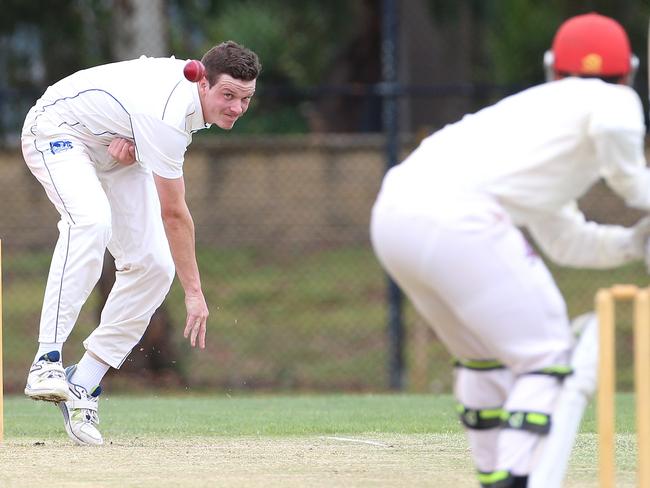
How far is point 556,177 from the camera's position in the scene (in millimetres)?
4199

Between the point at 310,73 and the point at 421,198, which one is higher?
the point at 421,198

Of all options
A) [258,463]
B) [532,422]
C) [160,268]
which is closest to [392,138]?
[160,268]

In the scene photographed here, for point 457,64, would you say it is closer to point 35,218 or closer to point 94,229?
point 35,218

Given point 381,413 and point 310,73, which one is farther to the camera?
point 310,73

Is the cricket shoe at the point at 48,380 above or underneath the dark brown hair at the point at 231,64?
underneath

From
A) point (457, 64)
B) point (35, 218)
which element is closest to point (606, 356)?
point (35, 218)

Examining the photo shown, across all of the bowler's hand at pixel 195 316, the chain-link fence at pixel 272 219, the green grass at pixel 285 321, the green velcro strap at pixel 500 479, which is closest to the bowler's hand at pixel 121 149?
the bowler's hand at pixel 195 316

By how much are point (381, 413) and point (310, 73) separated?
12985 millimetres

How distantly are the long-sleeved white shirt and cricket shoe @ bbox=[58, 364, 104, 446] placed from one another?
2762 millimetres

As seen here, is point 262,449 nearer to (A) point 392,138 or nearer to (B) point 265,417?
(B) point 265,417

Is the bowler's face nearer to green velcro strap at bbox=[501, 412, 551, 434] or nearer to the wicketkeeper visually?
the wicketkeeper

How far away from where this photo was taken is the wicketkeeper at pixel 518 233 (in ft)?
13.3

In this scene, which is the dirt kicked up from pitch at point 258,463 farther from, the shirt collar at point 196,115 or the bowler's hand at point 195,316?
the shirt collar at point 196,115

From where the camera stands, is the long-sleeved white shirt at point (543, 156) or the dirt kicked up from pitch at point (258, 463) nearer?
the long-sleeved white shirt at point (543, 156)
